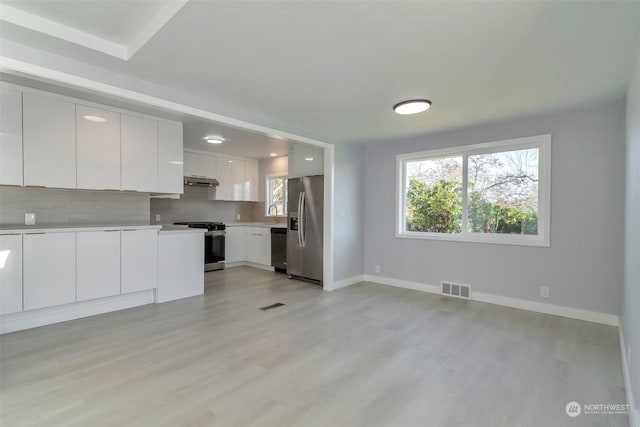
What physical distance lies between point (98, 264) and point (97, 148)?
1.32 m

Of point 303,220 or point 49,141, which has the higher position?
point 49,141

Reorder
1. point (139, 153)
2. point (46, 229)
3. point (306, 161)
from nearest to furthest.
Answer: point (46, 229) → point (139, 153) → point (306, 161)

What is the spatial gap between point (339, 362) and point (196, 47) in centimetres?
265

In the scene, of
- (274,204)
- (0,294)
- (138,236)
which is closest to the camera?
(0,294)

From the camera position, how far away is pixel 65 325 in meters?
3.11

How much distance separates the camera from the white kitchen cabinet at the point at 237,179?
22.0ft

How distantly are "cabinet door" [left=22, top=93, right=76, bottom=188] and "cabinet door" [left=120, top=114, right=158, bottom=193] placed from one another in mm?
489

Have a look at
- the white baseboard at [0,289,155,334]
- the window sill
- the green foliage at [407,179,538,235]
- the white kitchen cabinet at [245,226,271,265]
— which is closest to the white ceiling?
the green foliage at [407,179,538,235]

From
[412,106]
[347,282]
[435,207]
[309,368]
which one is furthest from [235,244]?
[412,106]

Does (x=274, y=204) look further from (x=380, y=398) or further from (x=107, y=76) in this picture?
(x=380, y=398)

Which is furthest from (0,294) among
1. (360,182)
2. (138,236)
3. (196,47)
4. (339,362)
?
(360,182)

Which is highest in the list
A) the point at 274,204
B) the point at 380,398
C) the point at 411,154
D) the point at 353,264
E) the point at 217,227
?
the point at 411,154

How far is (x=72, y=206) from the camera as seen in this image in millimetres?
3721

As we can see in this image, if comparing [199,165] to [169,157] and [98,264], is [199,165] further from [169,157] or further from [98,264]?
[98,264]
